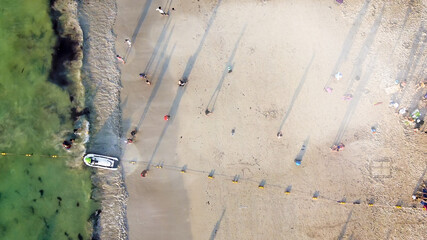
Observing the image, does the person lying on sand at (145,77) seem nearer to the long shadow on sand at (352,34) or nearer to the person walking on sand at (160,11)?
the person walking on sand at (160,11)

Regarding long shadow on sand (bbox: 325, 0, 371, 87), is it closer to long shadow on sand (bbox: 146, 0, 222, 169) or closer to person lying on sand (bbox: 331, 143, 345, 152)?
person lying on sand (bbox: 331, 143, 345, 152)

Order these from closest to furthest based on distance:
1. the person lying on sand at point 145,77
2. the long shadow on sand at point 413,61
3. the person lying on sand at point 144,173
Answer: the person lying on sand at point 144,173 < the person lying on sand at point 145,77 < the long shadow on sand at point 413,61

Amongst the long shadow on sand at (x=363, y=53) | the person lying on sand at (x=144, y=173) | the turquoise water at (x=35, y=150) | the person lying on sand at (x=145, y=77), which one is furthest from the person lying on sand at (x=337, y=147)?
the turquoise water at (x=35, y=150)

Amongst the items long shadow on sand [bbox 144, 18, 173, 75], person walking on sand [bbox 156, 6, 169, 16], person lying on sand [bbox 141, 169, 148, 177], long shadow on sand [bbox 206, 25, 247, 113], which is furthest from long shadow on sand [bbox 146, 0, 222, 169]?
person walking on sand [bbox 156, 6, 169, 16]

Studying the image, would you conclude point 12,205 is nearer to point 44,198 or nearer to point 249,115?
point 44,198

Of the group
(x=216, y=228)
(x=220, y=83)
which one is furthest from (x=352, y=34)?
(x=216, y=228)

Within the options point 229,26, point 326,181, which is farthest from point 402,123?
point 229,26

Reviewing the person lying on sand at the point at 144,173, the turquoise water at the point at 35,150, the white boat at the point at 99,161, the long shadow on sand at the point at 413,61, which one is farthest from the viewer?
the long shadow on sand at the point at 413,61
